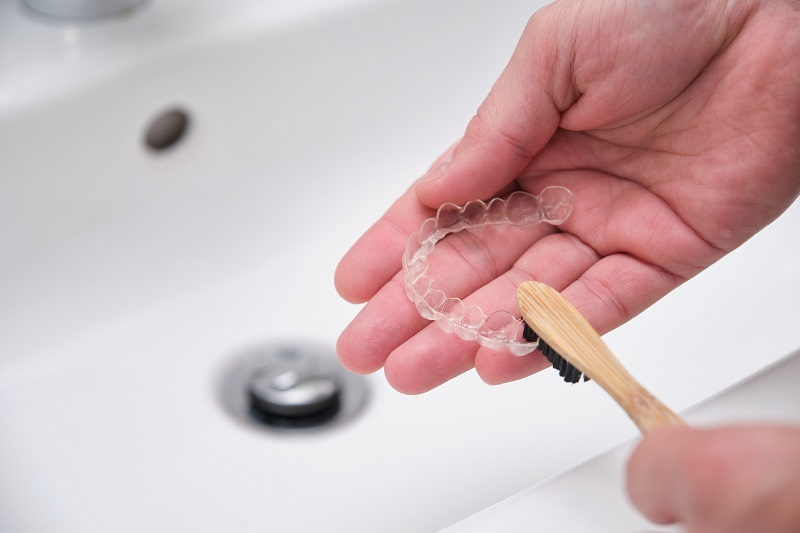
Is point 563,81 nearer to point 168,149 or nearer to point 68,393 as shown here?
point 168,149

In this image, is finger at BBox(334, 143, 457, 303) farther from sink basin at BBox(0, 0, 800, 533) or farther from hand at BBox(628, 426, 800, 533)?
→ hand at BBox(628, 426, 800, 533)

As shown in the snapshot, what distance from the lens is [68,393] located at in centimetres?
63

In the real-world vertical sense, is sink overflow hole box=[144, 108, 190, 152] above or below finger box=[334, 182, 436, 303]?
above

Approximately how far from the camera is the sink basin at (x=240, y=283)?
0.56 m

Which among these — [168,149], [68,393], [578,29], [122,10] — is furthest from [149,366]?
[578,29]

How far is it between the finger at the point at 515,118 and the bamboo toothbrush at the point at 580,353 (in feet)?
0.47

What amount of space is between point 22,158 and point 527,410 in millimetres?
407

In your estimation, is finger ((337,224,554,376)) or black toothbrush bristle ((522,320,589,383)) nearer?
black toothbrush bristle ((522,320,589,383))

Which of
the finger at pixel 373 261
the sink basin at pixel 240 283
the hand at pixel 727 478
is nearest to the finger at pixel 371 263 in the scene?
the finger at pixel 373 261

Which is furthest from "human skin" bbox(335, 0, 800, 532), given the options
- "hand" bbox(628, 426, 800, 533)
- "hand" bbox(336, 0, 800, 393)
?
"hand" bbox(628, 426, 800, 533)

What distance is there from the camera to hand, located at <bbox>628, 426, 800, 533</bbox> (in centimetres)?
26

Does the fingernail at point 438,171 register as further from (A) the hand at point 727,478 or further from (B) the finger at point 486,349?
(A) the hand at point 727,478

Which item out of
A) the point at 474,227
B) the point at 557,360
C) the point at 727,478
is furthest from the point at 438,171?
the point at 727,478

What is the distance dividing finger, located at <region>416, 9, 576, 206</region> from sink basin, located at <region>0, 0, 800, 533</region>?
0.17 m
